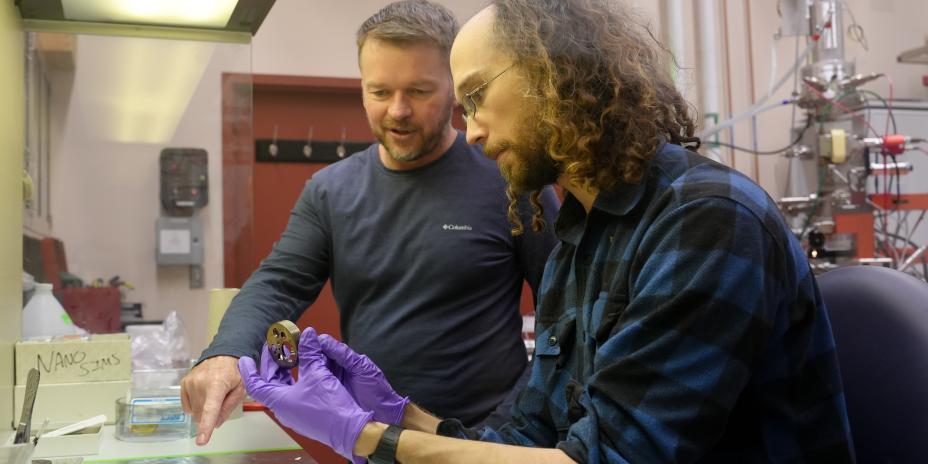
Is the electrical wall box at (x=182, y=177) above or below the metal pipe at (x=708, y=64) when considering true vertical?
below

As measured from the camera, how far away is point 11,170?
1665 millimetres

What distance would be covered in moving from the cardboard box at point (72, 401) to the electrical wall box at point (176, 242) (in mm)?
1885

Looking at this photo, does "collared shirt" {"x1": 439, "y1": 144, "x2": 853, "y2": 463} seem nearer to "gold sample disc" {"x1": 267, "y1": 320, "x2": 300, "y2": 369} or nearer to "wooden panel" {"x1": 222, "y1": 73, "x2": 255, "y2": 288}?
"gold sample disc" {"x1": 267, "y1": 320, "x2": 300, "y2": 369}

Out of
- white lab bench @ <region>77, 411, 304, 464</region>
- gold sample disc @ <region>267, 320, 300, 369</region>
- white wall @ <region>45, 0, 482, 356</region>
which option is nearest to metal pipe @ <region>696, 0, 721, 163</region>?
white wall @ <region>45, 0, 482, 356</region>

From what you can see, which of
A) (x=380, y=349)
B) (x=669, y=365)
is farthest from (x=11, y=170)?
(x=669, y=365)

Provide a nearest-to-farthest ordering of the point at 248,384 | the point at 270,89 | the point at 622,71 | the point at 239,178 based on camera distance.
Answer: the point at 622,71, the point at 248,384, the point at 239,178, the point at 270,89

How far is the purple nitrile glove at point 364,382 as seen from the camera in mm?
1219

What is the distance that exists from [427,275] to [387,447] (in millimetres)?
650

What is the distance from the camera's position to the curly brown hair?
1.04 meters

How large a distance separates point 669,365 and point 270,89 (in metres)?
3.46

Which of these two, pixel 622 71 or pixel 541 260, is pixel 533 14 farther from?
→ pixel 541 260

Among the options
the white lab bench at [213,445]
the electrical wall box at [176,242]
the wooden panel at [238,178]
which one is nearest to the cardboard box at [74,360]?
the white lab bench at [213,445]

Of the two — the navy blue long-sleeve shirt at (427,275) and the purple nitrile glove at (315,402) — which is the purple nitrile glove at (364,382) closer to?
the purple nitrile glove at (315,402)

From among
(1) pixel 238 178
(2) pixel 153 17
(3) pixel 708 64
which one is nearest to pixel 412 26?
Answer: (2) pixel 153 17
